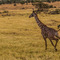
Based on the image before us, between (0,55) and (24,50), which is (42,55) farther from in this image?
(0,55)

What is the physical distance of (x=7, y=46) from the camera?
403 inches

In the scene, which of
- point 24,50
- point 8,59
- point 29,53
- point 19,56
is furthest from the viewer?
point 24,50

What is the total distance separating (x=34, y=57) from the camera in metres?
7.95

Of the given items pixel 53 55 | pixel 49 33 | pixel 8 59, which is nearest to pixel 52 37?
pixel 49 33

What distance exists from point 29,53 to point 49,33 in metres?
1.59

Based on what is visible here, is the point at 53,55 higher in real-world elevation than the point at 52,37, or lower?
lower

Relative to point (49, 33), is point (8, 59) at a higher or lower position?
lower

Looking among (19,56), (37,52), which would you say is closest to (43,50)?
(37,52)

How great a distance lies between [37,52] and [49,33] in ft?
4.31

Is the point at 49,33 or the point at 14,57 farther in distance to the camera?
the point at 49,33

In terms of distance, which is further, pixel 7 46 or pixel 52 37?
pixel 7 46

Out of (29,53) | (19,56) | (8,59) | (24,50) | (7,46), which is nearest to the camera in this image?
(8,59)

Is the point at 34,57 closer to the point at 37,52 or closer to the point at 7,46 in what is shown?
the point at 37,52

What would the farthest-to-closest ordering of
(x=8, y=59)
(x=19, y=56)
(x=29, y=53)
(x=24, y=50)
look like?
(x=24, y=50) → (x=29, y=53) → (x=19, y=56) → (x=8, y=59)
